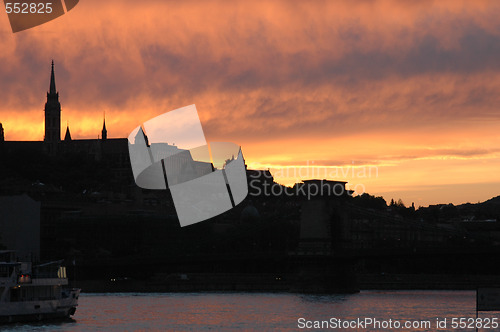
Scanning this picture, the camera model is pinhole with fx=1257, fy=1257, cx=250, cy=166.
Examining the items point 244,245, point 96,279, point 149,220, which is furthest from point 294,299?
point 149,220

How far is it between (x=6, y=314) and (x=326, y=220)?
34614 millimetres

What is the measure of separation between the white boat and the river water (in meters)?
0.78

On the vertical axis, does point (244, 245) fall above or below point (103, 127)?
below

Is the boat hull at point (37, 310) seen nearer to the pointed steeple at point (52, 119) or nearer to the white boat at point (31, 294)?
the white boat at point (31, 294)

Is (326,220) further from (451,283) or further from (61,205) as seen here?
(61,205)

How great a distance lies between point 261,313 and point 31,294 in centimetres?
998

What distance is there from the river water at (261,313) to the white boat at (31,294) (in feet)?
2.57

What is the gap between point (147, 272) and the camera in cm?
8306

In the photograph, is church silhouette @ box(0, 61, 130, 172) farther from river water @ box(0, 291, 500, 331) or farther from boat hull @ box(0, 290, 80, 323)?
boat hull @ box(0, 290, 80, 323)

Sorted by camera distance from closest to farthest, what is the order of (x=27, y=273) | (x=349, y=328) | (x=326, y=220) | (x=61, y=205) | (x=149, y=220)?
1. (x=349, y=328)
2. (x=27, y=273)
3. (x=326, y=220)
4. (x=149, y=220)
5. (x=61, y=205)

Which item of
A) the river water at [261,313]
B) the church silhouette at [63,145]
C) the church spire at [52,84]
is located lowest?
the river water at [261,313]

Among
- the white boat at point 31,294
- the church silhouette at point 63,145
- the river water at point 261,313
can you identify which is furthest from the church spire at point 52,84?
the white boat at point 31,294

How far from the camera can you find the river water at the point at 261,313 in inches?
1797

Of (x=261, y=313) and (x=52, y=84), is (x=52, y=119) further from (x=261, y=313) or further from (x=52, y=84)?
(x=261, y=313)
